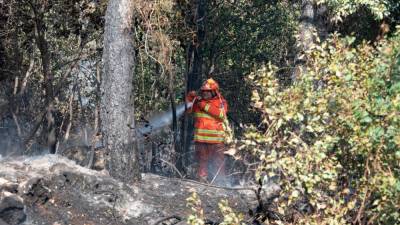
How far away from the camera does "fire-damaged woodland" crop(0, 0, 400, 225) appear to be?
5395mm

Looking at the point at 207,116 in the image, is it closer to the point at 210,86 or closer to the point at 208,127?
the point at 208,127

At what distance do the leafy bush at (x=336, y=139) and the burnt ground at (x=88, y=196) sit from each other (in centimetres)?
205

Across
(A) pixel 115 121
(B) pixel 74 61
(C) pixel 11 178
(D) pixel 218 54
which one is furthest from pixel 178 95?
(C) pixel 11 178

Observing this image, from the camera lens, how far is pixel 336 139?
5.46 m

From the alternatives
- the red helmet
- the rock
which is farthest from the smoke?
the rock

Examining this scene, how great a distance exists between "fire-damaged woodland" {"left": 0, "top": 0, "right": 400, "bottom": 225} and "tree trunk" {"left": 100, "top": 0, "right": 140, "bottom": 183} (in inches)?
0.6

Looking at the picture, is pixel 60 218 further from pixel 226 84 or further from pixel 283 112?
pixel 226 84

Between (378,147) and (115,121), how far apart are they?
14.2 feet

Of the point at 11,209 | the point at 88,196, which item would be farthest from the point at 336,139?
the point at 88,196

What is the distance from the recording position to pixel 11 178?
7.89 meters

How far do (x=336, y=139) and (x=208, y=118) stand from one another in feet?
20.1

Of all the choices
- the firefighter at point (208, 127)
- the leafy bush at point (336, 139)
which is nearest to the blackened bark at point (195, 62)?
the firefighter at point (208, 127)

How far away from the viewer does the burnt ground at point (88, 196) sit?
300 inches

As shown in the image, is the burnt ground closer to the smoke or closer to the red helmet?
the red helmet
